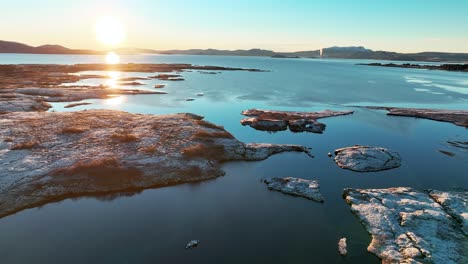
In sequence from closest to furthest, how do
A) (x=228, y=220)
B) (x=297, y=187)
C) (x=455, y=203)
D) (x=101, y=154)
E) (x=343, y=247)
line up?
(x=343, y=247) → (x=228, y=220) → (x=455, y=203) → (x=297, y=187) → (x=101, y=154)

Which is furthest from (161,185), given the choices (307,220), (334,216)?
(334,216)

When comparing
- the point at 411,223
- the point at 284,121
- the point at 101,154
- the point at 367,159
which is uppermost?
the point at 284,121

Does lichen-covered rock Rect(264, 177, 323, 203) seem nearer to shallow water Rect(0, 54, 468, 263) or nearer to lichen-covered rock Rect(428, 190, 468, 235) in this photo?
shallow water Rect(0, 54, 468, 263)

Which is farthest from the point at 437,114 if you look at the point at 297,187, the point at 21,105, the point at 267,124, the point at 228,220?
the point at 21,105

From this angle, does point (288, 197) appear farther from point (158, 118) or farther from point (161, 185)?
point (158, 118)

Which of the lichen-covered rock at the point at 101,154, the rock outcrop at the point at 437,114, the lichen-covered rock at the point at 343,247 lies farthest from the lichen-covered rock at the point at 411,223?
the rock outcrop at the point at 437,114

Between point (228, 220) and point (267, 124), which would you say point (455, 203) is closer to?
point (228, 220)
